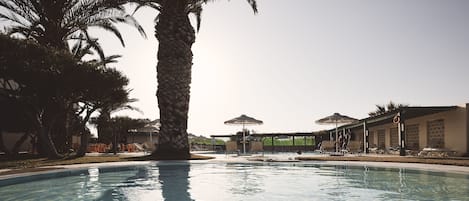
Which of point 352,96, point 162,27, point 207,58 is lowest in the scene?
point 352,96

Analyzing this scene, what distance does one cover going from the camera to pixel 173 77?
766 inches

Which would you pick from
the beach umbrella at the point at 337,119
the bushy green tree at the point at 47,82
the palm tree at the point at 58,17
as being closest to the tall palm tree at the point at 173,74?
the palm tree at the point at 58,17

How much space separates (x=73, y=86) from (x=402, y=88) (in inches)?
862

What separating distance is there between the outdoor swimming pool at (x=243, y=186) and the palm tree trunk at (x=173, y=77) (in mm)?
5460

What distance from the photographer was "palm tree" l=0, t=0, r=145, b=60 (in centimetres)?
1980

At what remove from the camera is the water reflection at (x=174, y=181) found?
8.42m

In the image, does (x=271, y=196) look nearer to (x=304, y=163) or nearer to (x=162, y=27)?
(x=304, y=163)

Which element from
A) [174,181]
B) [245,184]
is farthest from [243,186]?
[174,181]

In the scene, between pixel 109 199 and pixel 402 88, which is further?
pixel 402 88

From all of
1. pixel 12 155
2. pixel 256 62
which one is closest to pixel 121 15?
pixel 256 62

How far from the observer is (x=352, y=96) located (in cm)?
2791

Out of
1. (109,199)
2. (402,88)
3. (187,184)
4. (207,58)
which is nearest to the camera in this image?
(109,199)

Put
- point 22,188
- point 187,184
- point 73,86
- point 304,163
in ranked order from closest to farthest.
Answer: point 22,188 → point 187,184 → point 304,163 → point 73,86

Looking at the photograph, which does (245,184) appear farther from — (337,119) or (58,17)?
(337,119)
